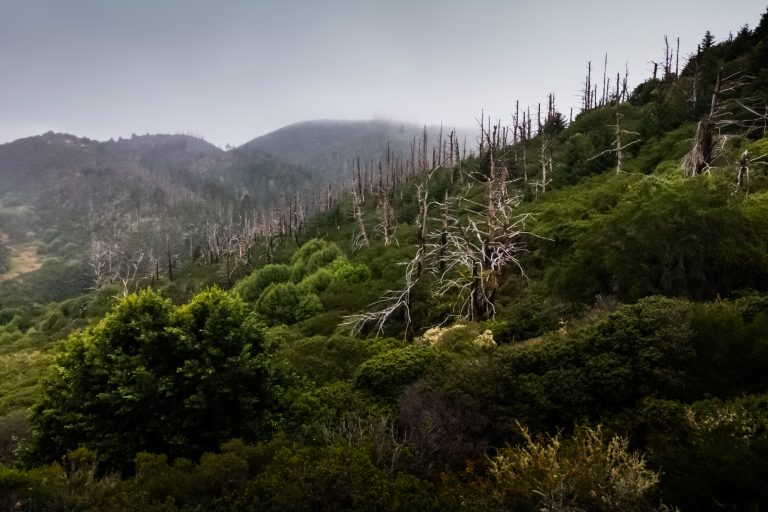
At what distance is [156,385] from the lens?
10867mm

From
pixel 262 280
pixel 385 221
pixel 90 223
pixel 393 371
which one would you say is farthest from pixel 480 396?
pixel 90 223

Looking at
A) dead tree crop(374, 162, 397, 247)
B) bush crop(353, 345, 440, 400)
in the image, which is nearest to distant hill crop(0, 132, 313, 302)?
dead tree crop(374, 162, 397, 247)

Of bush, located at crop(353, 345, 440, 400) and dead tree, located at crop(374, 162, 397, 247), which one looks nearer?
bush, located at crop(353, 345, 440, 400)

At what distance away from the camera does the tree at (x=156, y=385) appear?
10812mm

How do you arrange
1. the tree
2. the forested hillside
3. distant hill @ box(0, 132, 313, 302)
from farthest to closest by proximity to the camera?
distant hill @ box(0, 132, 313, 302) < the tree < the forested hillside

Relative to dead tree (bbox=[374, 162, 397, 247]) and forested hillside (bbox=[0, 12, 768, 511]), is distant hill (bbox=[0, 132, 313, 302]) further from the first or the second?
forested hillside (bbox=[0, 12, 768, 511])

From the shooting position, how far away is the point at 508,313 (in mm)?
16672

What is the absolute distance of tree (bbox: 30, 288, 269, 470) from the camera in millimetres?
10812

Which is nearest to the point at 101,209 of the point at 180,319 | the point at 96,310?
the point at 96,310

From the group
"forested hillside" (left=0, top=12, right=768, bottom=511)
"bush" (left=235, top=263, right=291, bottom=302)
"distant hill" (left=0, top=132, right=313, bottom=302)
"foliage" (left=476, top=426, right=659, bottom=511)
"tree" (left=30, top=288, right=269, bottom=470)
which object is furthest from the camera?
"distant hill" (left=0, top=132, right=313, bottom=302)

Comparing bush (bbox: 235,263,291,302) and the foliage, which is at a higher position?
the foliage

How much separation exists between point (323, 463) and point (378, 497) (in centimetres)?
87

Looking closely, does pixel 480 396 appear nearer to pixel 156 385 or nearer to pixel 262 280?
pixel 156 385

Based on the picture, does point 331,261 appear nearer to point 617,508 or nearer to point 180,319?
point 180,319
